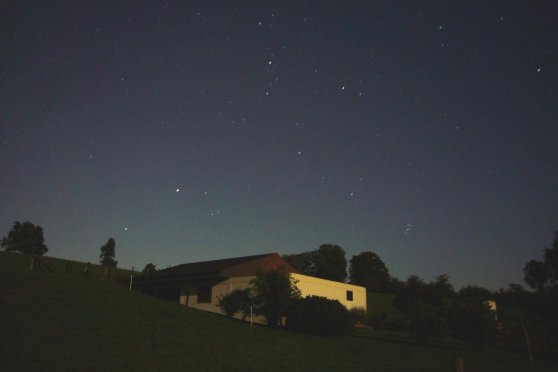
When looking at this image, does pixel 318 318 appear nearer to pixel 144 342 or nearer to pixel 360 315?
pixel 144 342

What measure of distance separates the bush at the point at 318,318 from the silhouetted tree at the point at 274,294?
28.9 inches

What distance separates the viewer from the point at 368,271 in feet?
342

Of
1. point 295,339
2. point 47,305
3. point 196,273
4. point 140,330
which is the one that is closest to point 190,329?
point 140,330

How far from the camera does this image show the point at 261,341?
1862 cm

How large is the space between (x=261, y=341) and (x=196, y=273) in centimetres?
1766

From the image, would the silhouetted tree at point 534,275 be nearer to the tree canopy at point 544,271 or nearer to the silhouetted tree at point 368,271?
the tree canopy at point 544,271

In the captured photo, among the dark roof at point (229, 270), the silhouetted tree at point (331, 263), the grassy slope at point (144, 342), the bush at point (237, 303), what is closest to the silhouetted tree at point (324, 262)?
the silhouetted tree at point (331, 263)

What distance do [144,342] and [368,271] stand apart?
9478cm

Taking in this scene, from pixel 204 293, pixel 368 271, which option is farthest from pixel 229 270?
pixel 368 271

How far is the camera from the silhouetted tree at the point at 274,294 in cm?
2609

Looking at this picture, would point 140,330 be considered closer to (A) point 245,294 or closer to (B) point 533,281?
(A) point 245,294

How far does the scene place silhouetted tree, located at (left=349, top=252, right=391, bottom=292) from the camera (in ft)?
336

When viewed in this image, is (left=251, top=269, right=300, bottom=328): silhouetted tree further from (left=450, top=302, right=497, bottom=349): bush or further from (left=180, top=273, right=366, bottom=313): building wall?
(left=450, top=302, right=497, bottom=349): bush

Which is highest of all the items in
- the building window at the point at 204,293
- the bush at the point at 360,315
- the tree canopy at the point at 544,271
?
the tree canopy at the point at 544,271
